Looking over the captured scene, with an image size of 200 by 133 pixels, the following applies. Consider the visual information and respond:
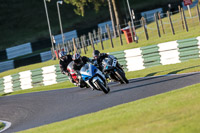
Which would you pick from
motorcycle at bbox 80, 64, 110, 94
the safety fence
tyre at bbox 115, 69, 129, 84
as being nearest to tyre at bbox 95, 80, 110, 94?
motorcycle at bbox 80, 64, 110, 94

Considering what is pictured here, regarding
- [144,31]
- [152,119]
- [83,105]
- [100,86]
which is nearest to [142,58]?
[144,31]

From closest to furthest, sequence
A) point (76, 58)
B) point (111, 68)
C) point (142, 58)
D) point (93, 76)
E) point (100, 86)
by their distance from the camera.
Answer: point (93, 76) → point (100, 86) → point (76, 58) → point (111, 68) → point (142, 58)

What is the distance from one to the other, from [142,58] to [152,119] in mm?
12337

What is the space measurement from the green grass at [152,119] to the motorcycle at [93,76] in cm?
349

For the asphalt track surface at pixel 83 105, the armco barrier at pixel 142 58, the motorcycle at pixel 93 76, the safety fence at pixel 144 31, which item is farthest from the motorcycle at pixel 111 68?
the safety fence at pixel 144 31

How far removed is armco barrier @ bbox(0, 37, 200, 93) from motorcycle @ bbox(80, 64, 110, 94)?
5.38 m

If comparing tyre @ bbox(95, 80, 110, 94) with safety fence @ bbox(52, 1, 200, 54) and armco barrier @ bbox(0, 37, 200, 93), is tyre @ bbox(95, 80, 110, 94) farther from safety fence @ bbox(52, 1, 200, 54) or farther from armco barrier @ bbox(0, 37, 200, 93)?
safety fence @ bbox(52, 1, 200, 54)

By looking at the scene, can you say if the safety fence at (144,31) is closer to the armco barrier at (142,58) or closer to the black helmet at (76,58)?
the armco barrier at (142,58)

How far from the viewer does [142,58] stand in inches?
759

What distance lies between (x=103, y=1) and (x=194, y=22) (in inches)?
467

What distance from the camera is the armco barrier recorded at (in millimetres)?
17550

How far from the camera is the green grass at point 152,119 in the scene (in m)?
6.26

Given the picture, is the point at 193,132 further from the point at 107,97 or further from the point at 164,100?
the point at 107,97

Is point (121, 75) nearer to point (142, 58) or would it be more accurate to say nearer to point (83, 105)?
point (83, 105)
